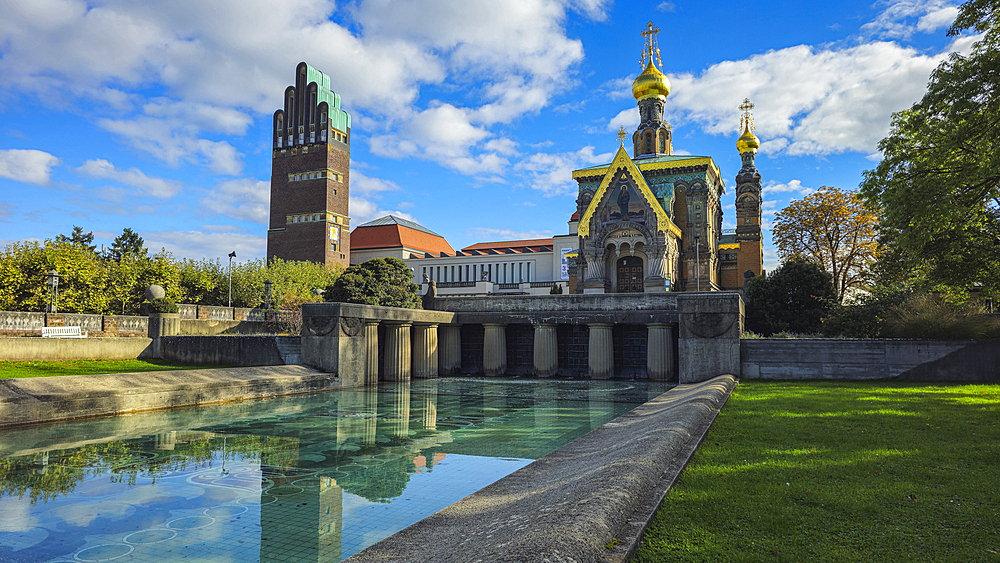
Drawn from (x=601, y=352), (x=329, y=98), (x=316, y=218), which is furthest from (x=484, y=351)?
(x=329, y=98)

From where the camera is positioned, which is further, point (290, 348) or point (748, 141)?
point (748, 141)

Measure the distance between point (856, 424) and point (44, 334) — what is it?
2800 cm

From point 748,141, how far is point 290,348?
64.1 metres

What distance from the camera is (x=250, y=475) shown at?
27.4ft

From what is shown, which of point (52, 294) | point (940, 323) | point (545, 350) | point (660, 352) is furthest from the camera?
point (52, 294)

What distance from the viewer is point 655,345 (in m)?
24.7

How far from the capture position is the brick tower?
85750mm

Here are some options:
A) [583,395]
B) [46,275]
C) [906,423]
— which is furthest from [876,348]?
[46,275]

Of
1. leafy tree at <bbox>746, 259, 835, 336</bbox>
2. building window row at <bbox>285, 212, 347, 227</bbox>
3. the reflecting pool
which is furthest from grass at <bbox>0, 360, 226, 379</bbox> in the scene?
building window row at <bbox>285, 212, 347, 227</bbox>

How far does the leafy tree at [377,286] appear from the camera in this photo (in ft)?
102

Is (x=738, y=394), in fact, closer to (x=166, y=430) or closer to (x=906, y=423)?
(x=906, y=423)

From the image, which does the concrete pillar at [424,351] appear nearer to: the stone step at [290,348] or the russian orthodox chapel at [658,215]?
the stone step at [290,348]

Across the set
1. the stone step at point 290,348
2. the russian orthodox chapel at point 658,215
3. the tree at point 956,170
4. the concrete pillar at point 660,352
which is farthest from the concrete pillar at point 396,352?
the russian orthodox chapel at point 658,215

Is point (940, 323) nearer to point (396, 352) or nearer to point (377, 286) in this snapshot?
point (396, 352)
